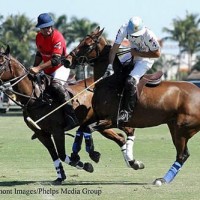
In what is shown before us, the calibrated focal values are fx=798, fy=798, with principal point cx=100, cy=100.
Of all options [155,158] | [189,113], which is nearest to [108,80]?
[189,113]

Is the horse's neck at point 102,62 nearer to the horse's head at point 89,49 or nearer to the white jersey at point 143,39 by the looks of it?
the horse's head at point 89,49

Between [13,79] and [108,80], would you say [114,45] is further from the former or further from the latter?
[13,79]

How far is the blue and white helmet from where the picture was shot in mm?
13453

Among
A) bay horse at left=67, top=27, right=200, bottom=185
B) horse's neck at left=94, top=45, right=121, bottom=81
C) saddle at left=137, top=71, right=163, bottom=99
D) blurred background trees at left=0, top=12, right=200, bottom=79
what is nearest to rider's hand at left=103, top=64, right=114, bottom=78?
bay horse at left=67, top=27, right=200, bottom=185

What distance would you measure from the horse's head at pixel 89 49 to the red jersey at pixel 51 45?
28 centimetres

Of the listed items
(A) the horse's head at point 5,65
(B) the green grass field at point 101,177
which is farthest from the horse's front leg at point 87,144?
(A) the horse's head at point 5,65

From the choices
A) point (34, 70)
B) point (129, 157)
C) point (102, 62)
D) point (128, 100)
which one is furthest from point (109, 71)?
point (129, 157)

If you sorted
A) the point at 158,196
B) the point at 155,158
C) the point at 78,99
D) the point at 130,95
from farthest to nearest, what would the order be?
the point at 155,158 < the point at 78,99 < the point at 130,95 < the point at 158,196

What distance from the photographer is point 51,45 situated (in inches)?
566

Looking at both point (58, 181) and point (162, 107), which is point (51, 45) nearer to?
point (162, 107)

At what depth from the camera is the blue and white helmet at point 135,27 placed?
13453mm

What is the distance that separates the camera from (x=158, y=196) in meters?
12.1

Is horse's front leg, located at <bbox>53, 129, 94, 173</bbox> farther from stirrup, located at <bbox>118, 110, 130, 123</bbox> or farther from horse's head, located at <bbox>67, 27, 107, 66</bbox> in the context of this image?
horse's head, located at <bbox>67, 27, 107, 66</bbox>

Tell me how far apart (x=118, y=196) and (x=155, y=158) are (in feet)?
20.8
